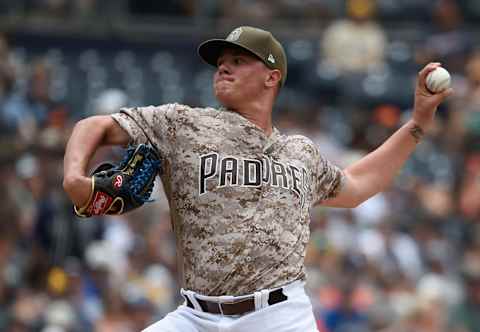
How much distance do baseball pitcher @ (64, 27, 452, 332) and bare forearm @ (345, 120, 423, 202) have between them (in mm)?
398

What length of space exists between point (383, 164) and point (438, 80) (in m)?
0.48

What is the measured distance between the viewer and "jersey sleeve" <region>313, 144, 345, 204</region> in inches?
206

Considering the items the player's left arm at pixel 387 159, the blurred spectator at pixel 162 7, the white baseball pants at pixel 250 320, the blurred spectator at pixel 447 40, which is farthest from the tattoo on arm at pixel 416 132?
the blurred spectator at pixel 162 7

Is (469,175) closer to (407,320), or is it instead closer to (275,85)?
(407,320)

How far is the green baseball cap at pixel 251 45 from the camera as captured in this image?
4977 millimetres

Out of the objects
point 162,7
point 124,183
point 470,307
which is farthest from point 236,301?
point 162,7

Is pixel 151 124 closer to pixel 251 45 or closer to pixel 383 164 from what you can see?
pixel 251 45

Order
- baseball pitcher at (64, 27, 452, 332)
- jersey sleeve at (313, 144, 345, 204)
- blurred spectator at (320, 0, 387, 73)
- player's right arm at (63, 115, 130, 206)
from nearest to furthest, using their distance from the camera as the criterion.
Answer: player's right arm at (63, 115, 130, 206) < baseball pitcher at (64, 27, 452, 332) < jersey sleeve at (313, 144, 345, 204) < blurred spectator at (320, 0, 387, 73)

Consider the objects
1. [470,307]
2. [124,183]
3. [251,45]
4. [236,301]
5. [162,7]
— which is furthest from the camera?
[162,7]

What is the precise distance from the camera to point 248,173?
4906 millimetres

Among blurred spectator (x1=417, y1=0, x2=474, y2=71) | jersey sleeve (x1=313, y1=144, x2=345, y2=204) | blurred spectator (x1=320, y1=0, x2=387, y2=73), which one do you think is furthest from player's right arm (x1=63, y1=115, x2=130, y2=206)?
blurred spectator (x1=417, y1=0, x2=474, y2=71)

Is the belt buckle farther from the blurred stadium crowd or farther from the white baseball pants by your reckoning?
the blurred stadium crowd

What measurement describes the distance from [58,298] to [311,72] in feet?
18.7

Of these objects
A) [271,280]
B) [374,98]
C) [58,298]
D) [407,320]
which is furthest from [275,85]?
[374,98]
